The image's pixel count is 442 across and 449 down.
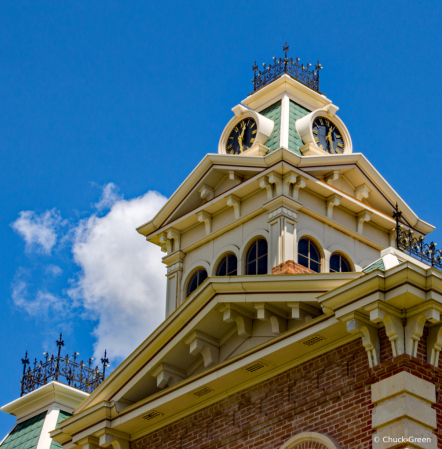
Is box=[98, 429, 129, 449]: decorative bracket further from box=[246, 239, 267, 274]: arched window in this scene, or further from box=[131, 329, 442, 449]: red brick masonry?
box=[246, 239, 267, 274]: arched window

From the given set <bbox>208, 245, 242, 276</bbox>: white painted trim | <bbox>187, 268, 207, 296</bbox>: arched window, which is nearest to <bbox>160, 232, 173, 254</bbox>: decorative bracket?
<bbox>187, 268, 207, 296</bbox>: arched window

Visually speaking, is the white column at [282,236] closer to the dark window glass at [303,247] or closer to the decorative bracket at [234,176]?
the dark window glass at [303,247]

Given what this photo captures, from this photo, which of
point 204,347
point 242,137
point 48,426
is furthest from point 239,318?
point 48,426

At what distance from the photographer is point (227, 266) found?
27.4m

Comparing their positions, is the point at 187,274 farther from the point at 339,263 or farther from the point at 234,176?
the point at 339,263

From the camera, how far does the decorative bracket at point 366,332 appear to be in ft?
55.7

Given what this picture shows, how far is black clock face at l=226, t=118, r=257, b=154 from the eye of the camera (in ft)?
97.9

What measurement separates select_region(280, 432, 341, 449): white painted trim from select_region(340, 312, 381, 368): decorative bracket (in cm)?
147

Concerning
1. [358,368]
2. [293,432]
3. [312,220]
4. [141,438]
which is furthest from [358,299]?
[312,220]

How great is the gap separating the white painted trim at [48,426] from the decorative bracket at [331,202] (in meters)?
10.0

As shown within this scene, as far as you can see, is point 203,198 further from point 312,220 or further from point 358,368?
point 358,368

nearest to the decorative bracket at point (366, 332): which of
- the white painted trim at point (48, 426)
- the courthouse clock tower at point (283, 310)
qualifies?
the courthouse clock tower at point (283, 310)

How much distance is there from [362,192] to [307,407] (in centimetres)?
1152

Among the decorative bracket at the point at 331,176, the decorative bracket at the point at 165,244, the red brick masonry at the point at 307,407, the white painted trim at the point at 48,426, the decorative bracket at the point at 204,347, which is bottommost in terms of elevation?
the red brick masonry at the point at 307,407
